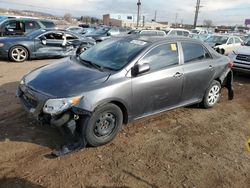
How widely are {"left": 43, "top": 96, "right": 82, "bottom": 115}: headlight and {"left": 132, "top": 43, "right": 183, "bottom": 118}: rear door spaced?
1.06 meters

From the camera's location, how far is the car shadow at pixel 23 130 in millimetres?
4184

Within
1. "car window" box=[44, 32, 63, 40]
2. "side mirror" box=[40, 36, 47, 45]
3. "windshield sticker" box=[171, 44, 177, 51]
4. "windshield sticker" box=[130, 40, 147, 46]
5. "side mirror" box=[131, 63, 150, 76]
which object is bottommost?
"side mirror" box=[40, 36, 47, 45]

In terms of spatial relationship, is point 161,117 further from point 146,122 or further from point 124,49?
point 124,49

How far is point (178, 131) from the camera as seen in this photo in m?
4.89

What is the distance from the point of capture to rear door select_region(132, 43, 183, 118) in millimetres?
4445

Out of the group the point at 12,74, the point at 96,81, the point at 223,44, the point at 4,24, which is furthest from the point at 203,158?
the point at 4,24

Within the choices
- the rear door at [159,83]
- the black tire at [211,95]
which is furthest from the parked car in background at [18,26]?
the rear door at [159,83]

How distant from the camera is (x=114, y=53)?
4832 mm

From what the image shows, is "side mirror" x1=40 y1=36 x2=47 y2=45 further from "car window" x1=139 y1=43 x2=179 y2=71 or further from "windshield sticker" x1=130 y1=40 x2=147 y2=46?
"car window" x1=139 y1=43 x2=179 y2=71

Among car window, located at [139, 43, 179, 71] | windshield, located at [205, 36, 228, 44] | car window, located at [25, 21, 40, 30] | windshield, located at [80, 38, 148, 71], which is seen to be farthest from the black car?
windshield, located at [205, 36, 228, 44]

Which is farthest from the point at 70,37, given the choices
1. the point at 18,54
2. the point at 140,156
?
the point at 140,156

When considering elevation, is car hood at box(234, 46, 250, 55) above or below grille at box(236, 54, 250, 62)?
→ above

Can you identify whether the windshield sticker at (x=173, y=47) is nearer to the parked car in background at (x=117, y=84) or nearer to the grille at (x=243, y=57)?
the parked car in background at (x=117, y=84)

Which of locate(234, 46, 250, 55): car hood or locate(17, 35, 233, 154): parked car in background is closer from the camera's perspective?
locate(17, 35, 233, 154): parked car in background
